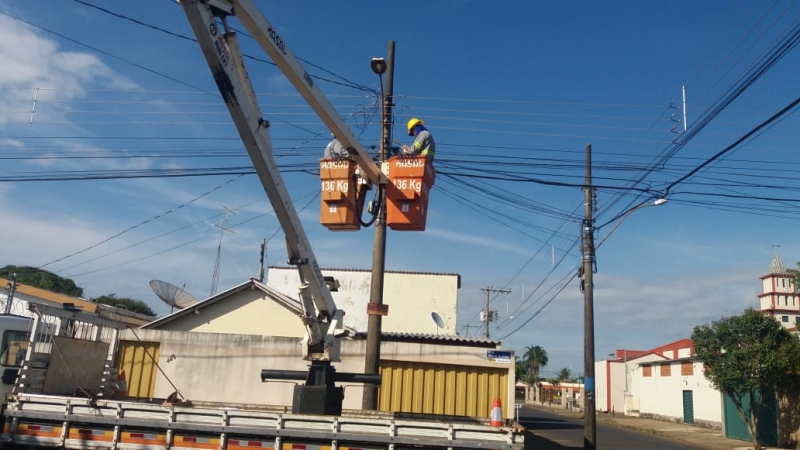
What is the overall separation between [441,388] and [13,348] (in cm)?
1046

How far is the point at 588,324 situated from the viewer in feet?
58.1

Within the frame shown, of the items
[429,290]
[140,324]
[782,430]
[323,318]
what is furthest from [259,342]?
[429,290]

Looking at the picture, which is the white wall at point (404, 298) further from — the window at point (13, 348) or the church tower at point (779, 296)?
the church tower at point (779, 296)

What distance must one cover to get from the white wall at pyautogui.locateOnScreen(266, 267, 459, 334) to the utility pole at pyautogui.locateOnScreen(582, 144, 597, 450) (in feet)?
73.6

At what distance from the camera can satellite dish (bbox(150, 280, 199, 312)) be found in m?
21.4

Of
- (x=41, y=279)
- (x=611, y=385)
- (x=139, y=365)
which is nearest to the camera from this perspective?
(x=139, y=365)

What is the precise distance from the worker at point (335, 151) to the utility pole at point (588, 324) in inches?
361

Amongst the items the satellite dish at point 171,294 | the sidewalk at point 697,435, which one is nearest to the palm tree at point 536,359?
the sidewalk at point 697,435

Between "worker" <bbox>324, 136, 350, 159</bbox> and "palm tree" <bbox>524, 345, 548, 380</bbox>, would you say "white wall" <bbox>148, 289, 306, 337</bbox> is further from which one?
"palm tree" <bbox>524, 345, 548, 380</bbox>

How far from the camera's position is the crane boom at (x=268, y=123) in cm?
757

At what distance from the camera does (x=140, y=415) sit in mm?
8820

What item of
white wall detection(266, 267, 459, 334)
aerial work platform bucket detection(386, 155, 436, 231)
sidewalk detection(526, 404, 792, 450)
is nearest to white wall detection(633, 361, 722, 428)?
sidewalk detection(526, 404, 792, 450)

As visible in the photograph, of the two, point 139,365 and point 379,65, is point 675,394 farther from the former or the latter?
point 379,65

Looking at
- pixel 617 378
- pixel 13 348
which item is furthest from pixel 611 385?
pixel 13 348
